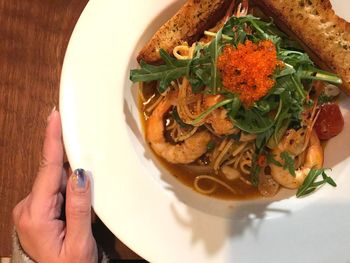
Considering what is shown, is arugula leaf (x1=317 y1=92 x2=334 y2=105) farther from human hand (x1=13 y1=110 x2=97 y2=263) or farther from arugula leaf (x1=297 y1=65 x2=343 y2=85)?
human hand (x1=13 y1=110 x2=97 y2=263)

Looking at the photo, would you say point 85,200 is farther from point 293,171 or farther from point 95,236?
point 293,171

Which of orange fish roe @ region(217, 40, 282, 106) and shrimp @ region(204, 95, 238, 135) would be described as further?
shrimp @ region(204, 95, 238, 135)

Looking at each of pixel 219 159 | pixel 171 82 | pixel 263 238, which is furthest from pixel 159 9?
pixel 263 238

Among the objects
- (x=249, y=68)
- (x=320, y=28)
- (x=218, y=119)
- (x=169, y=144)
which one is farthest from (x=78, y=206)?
(x=320, y=28)

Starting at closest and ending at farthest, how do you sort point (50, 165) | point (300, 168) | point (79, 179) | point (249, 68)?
point (249, 68), point (79, 179), point (50, 165), point (300, 168)

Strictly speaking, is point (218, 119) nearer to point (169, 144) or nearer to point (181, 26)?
point (169, 144)

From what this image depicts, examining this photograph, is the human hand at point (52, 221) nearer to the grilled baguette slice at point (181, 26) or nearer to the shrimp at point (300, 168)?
the grilled baguette slice at point (181, 26)

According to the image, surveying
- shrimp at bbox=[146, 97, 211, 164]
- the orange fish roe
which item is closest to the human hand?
shrimp at bbox=[146, 97, 211, 164]
